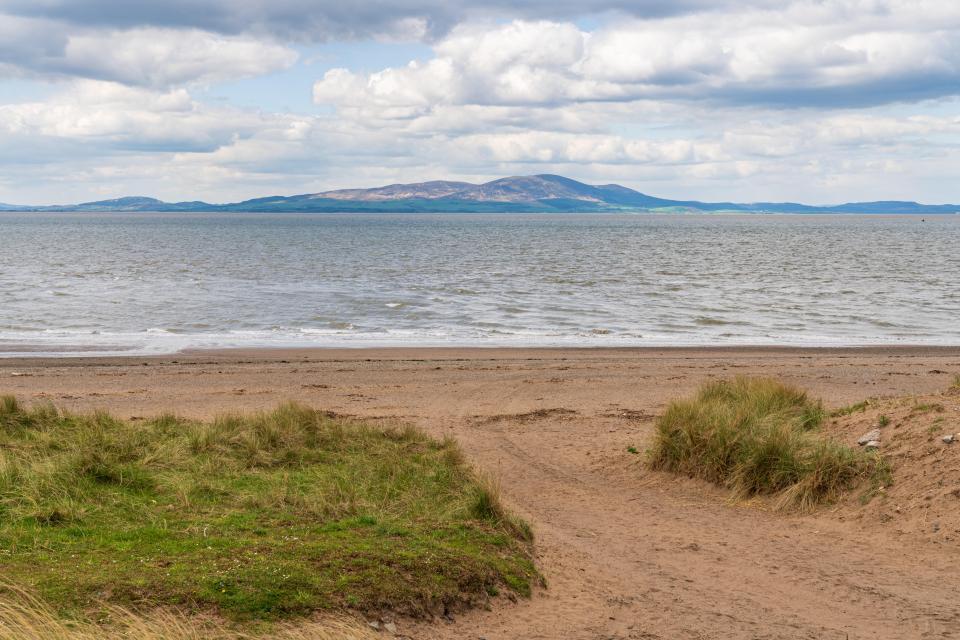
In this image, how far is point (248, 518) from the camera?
7906mm

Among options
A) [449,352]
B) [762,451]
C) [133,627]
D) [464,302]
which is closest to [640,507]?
[762,451]

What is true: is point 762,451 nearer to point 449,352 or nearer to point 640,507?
point 640,507

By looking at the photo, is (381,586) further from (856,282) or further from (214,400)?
(856,282)

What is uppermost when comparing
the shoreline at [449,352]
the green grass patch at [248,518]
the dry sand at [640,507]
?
the green grass patch at [248,518]

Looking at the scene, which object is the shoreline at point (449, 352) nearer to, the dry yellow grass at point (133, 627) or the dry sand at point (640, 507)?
the dry sand at point (640, 507)

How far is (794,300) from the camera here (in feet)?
132

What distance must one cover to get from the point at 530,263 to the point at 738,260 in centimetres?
1798

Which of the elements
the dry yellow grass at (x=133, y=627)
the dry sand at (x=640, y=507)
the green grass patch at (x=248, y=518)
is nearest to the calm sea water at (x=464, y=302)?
the dry sand at (x=640, y=507)

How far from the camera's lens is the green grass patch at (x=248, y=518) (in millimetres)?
6270

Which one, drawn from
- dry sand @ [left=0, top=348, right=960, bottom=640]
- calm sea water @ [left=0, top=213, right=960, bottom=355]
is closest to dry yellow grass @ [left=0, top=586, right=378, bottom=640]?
dry sand @ [left=0, top=348, right=960, bottom=640]

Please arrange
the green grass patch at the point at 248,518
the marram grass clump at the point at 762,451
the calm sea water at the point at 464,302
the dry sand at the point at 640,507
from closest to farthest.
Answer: the green grass patch at the point at 248,518
the dry sand at the point at 640,507
the marram grass clump at the point at 762,451
the calm sea water at the point at 464,302

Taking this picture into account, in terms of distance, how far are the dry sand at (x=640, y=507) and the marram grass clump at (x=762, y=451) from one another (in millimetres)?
234

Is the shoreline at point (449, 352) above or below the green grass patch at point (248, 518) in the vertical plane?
below

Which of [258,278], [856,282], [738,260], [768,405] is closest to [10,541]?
[768,405]
